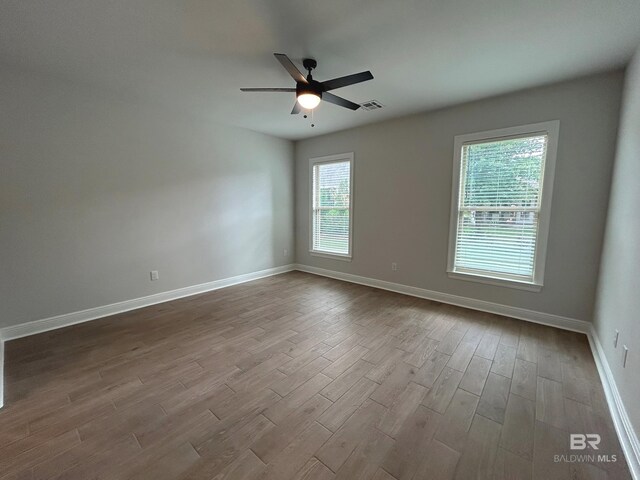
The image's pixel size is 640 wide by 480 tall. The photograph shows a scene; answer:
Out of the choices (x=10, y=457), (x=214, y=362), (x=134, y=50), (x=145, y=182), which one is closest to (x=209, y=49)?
(x=134, y=50)

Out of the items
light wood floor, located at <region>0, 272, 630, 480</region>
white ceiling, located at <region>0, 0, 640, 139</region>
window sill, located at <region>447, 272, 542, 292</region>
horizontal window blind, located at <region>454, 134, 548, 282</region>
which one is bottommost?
light wood floor, located at <region>0, 272, 630, 480</region>

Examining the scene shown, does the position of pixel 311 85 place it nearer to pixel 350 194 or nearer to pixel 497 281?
pixel 350 194

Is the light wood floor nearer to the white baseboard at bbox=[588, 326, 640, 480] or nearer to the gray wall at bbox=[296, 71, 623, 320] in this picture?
the white baseboard at bbox=[588, 326, 640, 480]

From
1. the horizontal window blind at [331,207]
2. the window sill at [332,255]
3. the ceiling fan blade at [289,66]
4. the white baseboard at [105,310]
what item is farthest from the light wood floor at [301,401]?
the ceiling fan blade at [289,66]

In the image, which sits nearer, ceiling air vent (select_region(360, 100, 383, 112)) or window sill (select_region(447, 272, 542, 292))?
window sill (select_region(447, 272, 542, 292))

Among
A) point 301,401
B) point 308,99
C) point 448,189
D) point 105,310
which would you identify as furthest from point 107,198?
point 448,189

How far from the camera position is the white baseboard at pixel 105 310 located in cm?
275

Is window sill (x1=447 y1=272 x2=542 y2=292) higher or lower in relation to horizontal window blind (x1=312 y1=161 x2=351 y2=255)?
lower

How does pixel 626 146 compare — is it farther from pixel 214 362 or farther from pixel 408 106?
pixel 214 362

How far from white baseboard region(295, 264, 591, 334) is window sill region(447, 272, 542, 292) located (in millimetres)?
262

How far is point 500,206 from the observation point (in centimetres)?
324

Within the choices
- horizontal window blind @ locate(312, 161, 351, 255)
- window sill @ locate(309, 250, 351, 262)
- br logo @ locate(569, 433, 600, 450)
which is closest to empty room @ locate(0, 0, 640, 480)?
br logo @ locate(569, 433, 600, 450)

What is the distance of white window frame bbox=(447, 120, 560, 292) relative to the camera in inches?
114

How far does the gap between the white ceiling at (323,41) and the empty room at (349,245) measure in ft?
0.07
